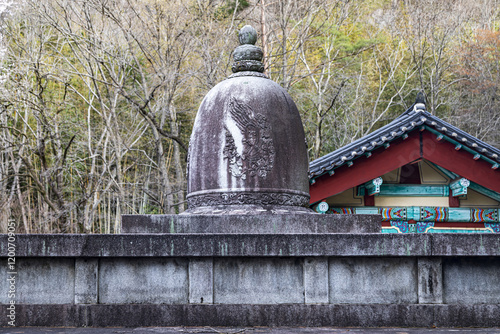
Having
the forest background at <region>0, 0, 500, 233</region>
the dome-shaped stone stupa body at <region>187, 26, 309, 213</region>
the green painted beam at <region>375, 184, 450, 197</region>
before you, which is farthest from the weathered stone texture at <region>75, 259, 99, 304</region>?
the forest background at <region>0, 0, 500, 233</region>

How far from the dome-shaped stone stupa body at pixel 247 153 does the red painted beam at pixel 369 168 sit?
136 inches

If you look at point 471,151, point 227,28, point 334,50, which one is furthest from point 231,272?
point 334,50

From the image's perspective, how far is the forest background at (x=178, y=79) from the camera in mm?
15594

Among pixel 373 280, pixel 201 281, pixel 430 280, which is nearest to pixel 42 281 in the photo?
pixel 201 281

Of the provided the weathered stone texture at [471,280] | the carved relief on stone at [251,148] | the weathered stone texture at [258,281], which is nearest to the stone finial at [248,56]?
the carved relief on stone at [251,148]

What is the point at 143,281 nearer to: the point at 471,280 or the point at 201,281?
the point at 201,281

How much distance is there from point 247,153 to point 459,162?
5.58m

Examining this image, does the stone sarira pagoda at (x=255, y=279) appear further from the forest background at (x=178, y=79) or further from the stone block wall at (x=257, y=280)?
the forest background at (x=178, y=79)

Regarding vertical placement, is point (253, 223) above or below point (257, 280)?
above

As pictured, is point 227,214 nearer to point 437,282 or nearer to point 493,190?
point 437,282

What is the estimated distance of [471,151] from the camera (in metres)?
9.54

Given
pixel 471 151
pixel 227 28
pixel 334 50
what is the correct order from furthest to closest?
pixel 334 50
pixel 227 28
pixel 471 151

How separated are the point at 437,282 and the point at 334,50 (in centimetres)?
1976

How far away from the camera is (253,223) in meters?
5.33
